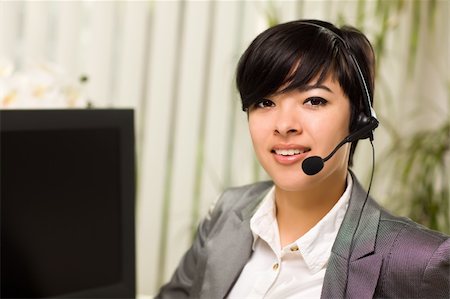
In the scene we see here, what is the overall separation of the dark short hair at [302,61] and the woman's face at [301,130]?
0.05 ft

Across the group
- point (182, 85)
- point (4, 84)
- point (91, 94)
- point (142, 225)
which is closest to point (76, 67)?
point (91, 94)

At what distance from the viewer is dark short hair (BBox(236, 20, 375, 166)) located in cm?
117

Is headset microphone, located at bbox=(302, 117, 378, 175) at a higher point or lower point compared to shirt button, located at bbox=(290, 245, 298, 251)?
higher

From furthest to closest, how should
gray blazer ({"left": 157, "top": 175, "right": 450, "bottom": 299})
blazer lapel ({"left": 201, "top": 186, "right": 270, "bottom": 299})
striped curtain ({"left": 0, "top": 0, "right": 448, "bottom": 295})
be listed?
striped curtain ({"left": 0, "top": 0, "right": 448, "bottom": 295}) < blazer lapel ({"left": 201, "top": 186, "right": 270, "bottom": 299}) < gray blazer ({"left": 157, "top": 175, "right": 450, "bottom": 299})

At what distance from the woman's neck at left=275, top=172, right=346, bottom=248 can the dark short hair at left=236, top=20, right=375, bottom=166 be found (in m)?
0.14

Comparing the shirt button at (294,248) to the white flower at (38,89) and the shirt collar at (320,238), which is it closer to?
the shirt collar at (320,238)

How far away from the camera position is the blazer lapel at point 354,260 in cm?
114

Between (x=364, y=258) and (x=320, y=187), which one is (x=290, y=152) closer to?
(x=320, y=187)

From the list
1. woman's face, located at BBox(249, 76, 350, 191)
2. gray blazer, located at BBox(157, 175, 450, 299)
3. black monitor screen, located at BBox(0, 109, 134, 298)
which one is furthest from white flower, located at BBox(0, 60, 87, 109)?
woman's face, located at BBox(249, 76, 350, 191)

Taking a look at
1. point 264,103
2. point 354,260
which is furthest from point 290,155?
point 354,260

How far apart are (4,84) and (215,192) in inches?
47.4

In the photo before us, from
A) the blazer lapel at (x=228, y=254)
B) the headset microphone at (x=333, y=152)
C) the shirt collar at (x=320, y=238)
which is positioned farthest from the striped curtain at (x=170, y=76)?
the headset microphone at (x=333, y=152)

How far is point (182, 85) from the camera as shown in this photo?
2.55 metres

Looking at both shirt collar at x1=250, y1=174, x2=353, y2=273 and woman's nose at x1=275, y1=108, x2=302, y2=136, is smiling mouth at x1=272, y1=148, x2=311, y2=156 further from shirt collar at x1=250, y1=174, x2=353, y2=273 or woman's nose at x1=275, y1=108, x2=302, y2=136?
shirt collar at x1=250, y1=174, x2=353, y2=273
